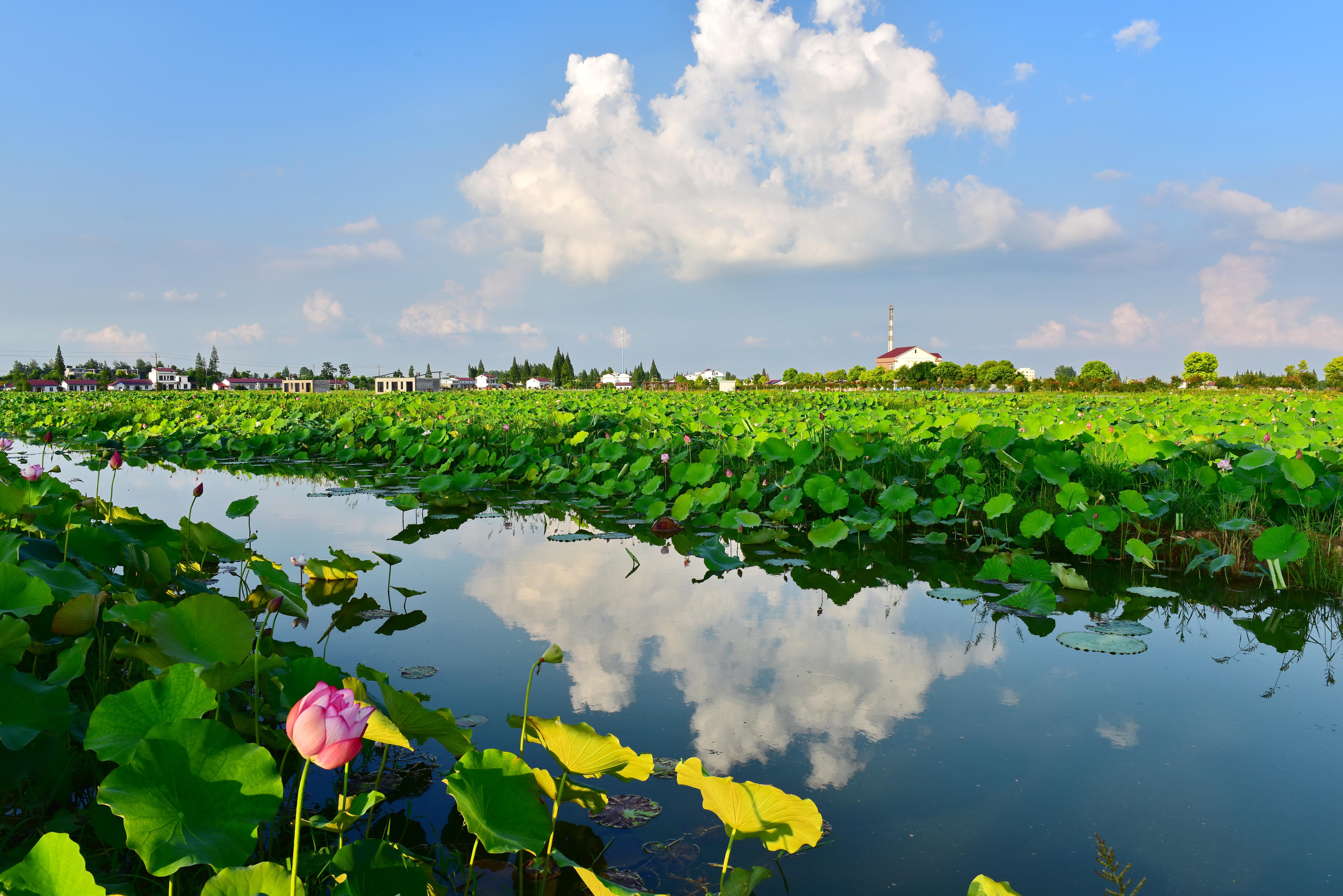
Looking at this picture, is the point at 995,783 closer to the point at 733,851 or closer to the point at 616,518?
the point at 733,851

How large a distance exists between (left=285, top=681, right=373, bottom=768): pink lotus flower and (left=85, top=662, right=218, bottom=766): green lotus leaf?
1.12 feet

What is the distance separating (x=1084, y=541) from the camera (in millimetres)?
3879

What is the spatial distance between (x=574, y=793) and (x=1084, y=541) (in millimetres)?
3414

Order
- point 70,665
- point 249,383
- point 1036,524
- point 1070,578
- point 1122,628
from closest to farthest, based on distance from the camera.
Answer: point 70,665
point 1122,628
point 1070,578
point 1036,524
point 249,383

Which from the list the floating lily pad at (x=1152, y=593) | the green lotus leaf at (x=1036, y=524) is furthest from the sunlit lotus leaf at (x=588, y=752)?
the green lotus leaf at (x=1036, y=524)

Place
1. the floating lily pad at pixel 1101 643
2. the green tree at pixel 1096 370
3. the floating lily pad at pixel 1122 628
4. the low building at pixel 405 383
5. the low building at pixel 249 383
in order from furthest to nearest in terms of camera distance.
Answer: the low building at pixel 405 383
the low building at pixel 249 383
the green tree at pixel 1096 370
the floating lily pad at pixel 1122 628
the floating lily pad at pixel 1101 643

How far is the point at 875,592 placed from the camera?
3.76m

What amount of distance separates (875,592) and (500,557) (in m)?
2.19

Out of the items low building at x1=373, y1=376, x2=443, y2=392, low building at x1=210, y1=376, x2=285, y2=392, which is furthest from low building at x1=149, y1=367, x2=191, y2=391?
low building at x1=373, y1=376, x2=443, y2=392

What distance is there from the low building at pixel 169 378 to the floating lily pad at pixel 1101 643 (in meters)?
81.5

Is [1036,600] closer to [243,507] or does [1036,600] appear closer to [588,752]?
[588,752]

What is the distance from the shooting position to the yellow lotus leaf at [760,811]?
3.73 ft

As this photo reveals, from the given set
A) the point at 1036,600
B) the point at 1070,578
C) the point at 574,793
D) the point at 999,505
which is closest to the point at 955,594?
the point at 1036,600

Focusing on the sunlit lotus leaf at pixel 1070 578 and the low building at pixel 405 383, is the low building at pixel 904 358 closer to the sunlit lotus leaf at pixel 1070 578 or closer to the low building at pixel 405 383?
the low building at pixel 405 383
